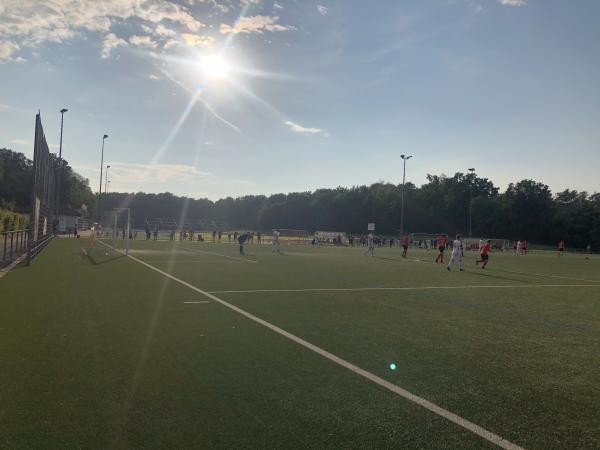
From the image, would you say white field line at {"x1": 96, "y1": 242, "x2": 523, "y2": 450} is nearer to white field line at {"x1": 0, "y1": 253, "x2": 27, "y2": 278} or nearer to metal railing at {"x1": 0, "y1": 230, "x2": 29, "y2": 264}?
white field line at {"x1": 0, "y1": 253, "x2": 27, "y2": 278}

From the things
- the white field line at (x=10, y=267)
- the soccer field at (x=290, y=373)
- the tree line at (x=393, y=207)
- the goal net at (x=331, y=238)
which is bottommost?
the white field line at (x=10, y=267)

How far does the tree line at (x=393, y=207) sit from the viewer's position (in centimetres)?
9706

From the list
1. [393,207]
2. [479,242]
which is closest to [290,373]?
[479,242]

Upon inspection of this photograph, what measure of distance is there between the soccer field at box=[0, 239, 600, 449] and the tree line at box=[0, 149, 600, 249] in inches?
2909

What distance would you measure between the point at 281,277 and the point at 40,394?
1254cm

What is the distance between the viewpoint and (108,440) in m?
3.68

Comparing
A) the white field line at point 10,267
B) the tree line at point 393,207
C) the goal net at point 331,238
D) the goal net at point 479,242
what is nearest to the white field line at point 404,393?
the white field line at point 10,267

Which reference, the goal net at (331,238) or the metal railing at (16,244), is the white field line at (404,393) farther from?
the goal net at (331,238)

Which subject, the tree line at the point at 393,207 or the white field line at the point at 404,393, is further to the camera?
the tree line at the point at 393,207

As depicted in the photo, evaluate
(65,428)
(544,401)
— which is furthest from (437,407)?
(65,428)

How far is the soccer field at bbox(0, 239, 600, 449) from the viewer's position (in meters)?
3.90

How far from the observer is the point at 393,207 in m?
119

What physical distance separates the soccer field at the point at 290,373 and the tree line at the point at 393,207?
73.9 metres

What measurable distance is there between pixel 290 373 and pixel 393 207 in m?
116
